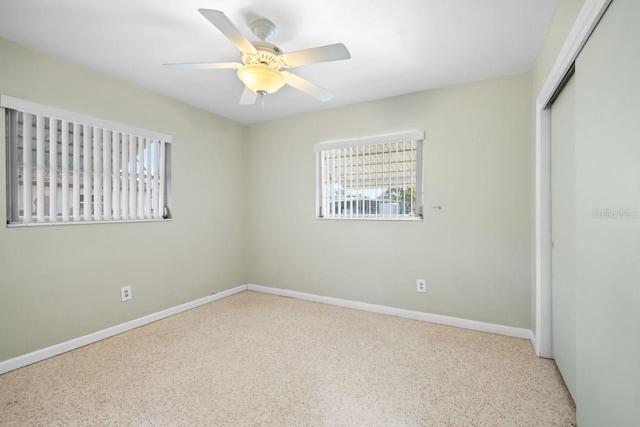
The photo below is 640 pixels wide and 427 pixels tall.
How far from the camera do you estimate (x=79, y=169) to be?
8.07 feet

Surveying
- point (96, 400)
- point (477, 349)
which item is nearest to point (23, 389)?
point (96, 400)

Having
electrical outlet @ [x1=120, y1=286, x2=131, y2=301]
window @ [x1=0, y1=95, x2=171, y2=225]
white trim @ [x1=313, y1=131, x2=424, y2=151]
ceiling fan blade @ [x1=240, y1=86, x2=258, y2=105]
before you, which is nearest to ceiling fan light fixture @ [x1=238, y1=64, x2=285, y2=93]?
ceiling fan blade @ [x1=240, y1=86, x2=258, y2=105]

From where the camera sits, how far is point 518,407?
163cm

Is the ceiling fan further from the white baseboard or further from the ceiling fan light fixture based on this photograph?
the white baseboard

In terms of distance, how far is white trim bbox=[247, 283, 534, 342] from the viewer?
256cm

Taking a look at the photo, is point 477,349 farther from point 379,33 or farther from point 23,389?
point 23,389

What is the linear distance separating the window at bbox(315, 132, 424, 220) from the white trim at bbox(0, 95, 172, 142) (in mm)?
1877

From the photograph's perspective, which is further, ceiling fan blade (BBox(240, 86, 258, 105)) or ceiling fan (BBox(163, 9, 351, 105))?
ceiling fan blade (BBox(240, 86, 258, 105))

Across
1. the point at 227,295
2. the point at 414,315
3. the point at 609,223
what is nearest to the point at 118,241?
the point at 227,295

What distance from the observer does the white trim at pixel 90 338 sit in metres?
2.04

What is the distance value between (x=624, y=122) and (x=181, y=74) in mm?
2923

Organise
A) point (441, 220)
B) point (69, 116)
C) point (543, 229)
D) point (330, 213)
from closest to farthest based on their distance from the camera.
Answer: point (543, 229) < point (69, 116) < point (441, 220) < point (330, 213)

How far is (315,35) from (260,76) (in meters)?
0.54

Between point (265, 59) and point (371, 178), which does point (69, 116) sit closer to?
point (265, 59)
